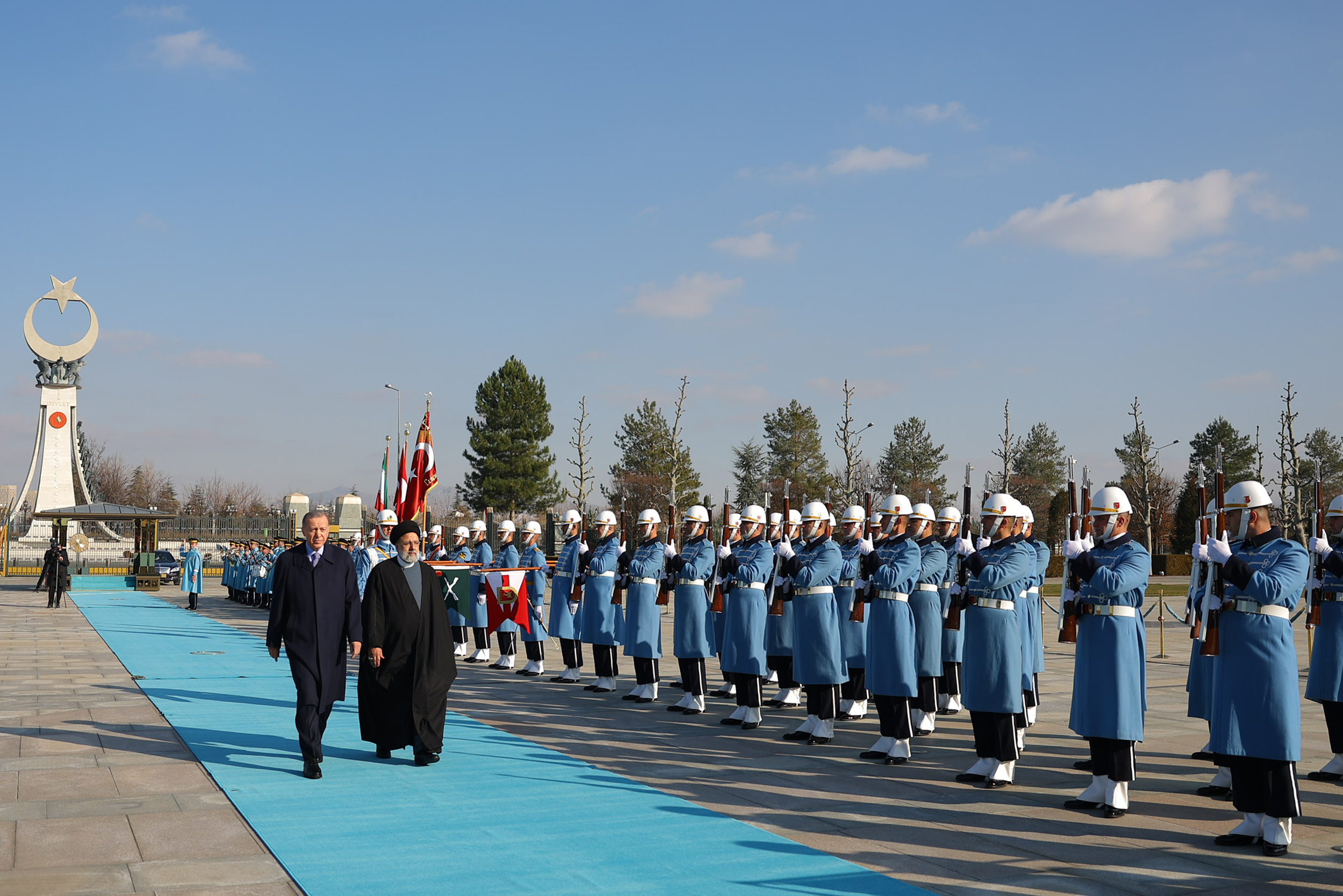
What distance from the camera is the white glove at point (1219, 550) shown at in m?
6.82

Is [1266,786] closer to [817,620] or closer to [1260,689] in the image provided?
[1260,689]

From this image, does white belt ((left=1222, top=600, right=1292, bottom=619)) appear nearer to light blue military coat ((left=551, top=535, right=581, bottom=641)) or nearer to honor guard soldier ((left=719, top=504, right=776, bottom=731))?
honor guard soldier ((left=719, top=504, right=776, bottom=731))

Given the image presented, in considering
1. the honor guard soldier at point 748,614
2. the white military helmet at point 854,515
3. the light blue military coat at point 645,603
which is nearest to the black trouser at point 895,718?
the honor guard soldier at point 748,614

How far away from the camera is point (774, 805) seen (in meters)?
7.54

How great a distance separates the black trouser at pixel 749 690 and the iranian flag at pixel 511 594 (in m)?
4.92

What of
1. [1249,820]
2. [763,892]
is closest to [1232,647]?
[1249,820]

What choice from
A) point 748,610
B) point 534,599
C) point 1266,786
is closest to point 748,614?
point 748,610

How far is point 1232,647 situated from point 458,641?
42.7ft

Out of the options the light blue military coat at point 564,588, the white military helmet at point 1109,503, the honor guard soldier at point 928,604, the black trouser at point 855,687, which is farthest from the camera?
the light blue military coat at point 564,588

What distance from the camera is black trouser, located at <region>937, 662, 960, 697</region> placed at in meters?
11.9

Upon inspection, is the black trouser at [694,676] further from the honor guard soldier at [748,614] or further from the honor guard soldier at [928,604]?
the honor guard soldier at [928,604]

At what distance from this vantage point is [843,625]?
37.0 ft

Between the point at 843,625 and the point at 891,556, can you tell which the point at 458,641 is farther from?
the point at 891,556

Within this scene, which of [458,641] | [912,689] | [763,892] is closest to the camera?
[763,892]
